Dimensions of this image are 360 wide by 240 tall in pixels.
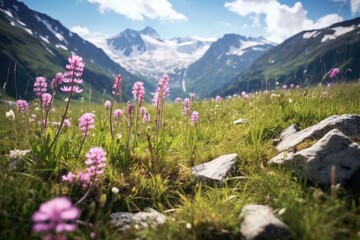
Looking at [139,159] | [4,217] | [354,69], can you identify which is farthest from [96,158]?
[354,69]

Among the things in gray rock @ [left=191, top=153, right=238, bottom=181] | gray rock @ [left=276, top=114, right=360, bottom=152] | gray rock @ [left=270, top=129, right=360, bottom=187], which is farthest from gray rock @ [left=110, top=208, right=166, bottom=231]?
gray rock @ [left=276, top=114, right=360, bottom=152]

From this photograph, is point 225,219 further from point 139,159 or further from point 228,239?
point 139,159

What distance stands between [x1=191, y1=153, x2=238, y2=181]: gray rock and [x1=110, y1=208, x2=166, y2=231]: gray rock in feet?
3.84

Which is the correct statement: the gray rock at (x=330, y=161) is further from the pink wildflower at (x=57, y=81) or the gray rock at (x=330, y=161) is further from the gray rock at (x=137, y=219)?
the pink wildflower at (x=57, y=81)

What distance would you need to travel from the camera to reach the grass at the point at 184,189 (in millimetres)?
3402

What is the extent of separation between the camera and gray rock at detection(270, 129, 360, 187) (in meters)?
4.07

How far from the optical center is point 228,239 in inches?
136

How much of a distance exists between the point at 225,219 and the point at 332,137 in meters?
2.15

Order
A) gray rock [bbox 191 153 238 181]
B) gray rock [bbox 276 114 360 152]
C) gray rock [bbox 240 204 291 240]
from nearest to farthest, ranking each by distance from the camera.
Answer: gray rock [bbox 240 204 291 240]
gray rock [bbox 191 153 238 181]
gray rock [bbox 276 114 360 152]

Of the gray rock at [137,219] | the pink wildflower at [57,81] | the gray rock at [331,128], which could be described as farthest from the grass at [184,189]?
the pink wildflower at [57,81]

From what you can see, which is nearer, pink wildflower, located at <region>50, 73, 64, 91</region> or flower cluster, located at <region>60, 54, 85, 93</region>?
flower cluster, located at <region>60, 54, 85, 93</region>

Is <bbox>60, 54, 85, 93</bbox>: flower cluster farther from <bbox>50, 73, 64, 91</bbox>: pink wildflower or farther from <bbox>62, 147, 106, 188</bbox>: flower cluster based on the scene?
<bbox>62, 147, 106, 188</bbox>: flower cluster

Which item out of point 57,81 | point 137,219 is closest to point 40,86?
point 57,81

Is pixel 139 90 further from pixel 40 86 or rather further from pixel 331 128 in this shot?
pixel 331 128
